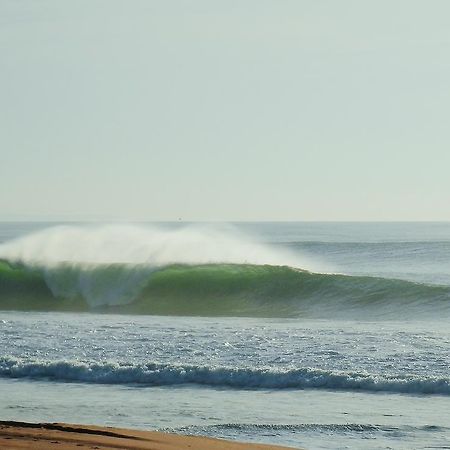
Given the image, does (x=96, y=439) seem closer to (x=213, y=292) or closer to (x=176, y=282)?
(x=213, y=292)

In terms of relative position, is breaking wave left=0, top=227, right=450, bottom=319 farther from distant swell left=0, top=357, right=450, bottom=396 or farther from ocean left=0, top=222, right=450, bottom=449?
distant swell left=0, top=357, right=450, bottom=396

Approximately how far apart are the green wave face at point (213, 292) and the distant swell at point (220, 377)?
10819 millimetres

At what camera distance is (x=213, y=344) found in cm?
1585

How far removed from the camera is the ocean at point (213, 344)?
35.1 feet

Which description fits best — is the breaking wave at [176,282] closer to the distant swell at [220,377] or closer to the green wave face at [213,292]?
the green wave face at [213,292]

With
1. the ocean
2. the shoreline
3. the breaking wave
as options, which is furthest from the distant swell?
the breaking wave

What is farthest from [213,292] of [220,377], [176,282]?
[220,377]

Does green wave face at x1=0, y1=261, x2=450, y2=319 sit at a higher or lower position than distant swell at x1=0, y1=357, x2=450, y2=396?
higher

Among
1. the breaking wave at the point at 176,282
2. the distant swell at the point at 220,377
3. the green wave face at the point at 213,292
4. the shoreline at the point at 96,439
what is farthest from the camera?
the breaking wave at the point at 176,282

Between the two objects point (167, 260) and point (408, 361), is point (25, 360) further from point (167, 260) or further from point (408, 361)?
point (167, 260)

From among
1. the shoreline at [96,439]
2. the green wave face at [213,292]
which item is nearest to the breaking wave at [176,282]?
the green wave face at [213,292]

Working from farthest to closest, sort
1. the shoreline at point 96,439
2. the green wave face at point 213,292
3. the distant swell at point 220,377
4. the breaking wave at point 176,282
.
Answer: the breaking wave at point 176,282
the green wave face at point 213,292
the distant swell at point 220,377
the shoreline at point 96,439

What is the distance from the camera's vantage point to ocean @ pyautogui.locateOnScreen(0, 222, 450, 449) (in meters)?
10.7

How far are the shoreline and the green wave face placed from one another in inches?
586
